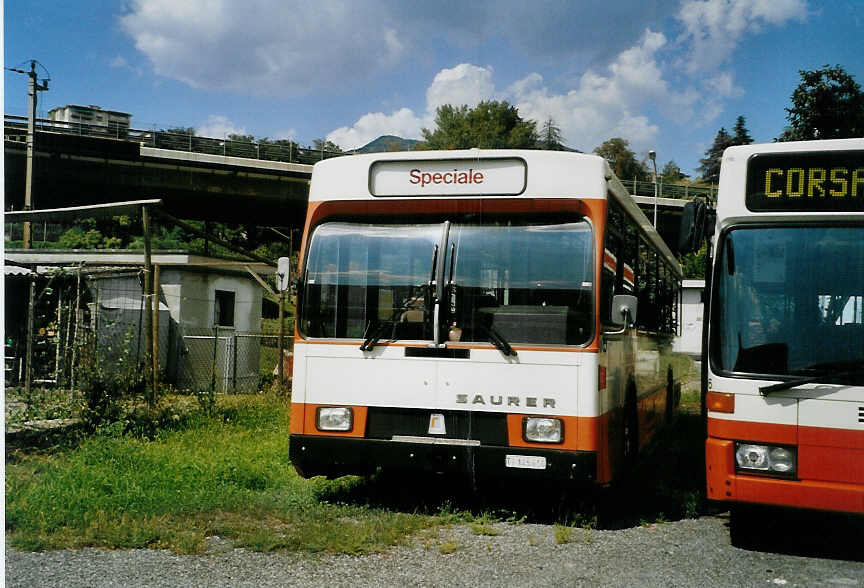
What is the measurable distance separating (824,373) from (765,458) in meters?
0.75

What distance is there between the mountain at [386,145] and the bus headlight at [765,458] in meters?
4.09

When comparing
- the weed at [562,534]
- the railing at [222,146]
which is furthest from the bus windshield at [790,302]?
the railing at [222,146]

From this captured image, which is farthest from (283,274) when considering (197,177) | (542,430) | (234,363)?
(197,177)

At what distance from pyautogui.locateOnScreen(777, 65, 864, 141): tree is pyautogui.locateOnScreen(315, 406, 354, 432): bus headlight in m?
9.38

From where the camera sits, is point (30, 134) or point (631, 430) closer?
point (631, 430)

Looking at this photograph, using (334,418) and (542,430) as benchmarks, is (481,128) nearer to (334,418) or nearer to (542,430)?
(334,418)

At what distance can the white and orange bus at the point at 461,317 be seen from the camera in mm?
6996

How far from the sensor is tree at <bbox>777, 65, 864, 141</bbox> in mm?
13414

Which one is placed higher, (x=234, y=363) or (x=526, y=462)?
(x=234, y=363)

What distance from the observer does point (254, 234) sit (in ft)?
163

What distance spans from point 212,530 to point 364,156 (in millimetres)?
3512

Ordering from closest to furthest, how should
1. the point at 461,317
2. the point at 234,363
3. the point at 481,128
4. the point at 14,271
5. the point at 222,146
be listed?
the point at 461,317 < the point at 481,128 < the point at 14,271 < the point at 234,363 < the point at 222,146

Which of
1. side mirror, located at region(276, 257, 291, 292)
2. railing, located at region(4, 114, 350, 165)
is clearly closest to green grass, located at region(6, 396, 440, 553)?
side mirror, located at region(276, 257, 291, 292)

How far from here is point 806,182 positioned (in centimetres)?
643
